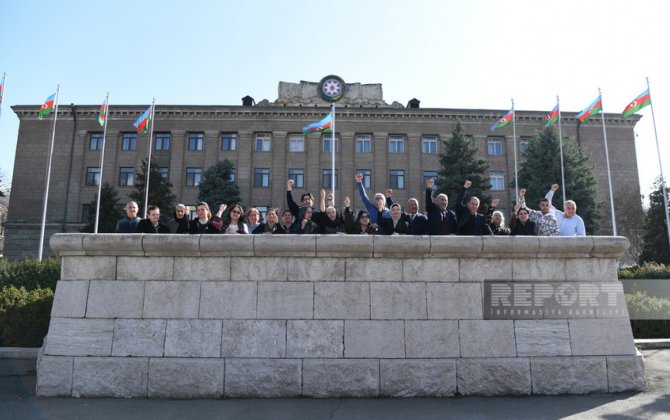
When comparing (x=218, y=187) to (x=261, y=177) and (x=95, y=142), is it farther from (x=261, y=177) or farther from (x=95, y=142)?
(x=95, y=142)

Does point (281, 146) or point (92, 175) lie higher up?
point (281, 146)

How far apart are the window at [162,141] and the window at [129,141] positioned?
215cm

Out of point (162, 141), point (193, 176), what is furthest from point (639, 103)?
point (162, 141)

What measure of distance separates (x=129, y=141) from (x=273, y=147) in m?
14.3

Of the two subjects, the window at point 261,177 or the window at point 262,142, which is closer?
the window at point 261,177

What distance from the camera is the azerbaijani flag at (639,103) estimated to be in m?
25.2

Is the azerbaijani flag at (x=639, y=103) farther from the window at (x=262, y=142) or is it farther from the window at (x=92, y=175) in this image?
the window at (x=92, y=175)

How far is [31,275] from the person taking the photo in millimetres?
18984

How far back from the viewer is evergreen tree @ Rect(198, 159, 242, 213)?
39500 mm

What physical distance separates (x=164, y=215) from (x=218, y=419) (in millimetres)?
34068

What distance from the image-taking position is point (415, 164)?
4506 cm

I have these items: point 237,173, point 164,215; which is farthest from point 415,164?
point 164,215

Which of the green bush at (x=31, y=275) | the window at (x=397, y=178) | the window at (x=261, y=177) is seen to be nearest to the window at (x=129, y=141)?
the window at (x=261, y=177)

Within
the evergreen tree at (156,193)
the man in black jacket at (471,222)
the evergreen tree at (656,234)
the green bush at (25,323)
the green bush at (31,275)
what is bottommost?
the green bush at (25,323)
